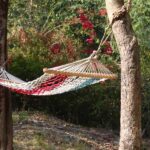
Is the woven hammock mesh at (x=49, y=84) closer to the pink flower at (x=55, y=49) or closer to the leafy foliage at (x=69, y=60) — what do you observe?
the leafy foliage at (x=69, y=60)

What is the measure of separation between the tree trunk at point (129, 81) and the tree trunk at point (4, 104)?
1.18m

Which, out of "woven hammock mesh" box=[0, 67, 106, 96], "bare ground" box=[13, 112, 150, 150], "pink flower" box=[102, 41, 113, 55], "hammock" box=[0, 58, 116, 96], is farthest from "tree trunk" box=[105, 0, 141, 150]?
"pink flower" box=[102, 41, 113, 55]

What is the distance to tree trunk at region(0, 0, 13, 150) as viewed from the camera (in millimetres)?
4734

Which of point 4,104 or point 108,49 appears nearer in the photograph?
point 4,104

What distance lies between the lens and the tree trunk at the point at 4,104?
4734 mm

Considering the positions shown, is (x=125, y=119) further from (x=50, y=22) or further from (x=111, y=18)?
(x=50, y=22)

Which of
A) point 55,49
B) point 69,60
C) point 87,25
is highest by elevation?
point 87,25

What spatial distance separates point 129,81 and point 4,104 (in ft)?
4.62

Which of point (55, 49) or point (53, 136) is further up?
point (55, 49)

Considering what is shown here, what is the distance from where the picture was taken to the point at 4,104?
4.80 metres

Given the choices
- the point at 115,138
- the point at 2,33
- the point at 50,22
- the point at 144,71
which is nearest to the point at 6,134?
the point at 2,33

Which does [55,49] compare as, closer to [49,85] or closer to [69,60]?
[69,60]

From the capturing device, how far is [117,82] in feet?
27.1

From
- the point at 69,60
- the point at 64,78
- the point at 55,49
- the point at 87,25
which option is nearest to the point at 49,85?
the point at 64,78
